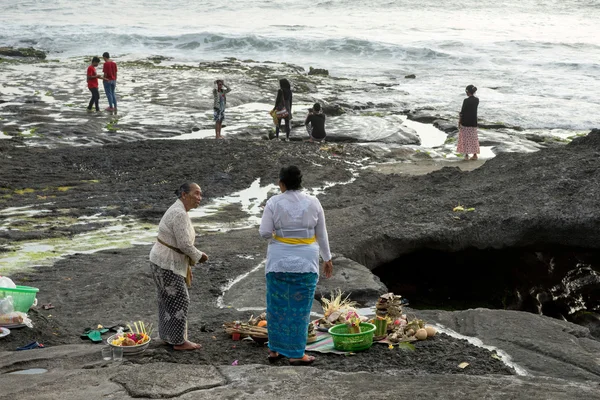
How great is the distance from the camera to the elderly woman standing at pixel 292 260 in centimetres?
701

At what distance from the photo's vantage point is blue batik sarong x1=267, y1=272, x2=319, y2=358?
7.06 meters

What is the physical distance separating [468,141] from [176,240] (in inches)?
516

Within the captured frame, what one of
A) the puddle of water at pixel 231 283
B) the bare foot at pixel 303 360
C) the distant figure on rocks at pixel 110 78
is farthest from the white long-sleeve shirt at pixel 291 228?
the distant figure on rocks at pixel 110 78

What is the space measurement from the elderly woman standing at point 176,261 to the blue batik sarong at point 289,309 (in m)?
0.75

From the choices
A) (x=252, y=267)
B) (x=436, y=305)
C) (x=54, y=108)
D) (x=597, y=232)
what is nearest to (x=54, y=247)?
(x=252, y=267)

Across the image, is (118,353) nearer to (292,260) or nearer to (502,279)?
(292,260)

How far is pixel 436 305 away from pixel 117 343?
5.79 m

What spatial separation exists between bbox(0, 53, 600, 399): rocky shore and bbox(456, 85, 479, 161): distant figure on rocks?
0.37 meters

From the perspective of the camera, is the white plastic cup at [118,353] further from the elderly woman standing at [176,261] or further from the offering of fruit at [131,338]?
the elderly woman standing at [176,261]

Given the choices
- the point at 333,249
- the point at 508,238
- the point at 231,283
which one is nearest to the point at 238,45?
the point at 333,249

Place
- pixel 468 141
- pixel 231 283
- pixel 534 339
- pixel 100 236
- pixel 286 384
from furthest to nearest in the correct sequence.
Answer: pixel 468 141, pixel 100 236, pixel 231 283, pixel 534 339, pixel 286 384

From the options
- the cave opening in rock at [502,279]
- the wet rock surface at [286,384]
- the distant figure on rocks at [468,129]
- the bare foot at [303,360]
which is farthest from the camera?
the distant figure on rocks at [468,129]

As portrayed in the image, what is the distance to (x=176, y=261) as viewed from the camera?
7336 millimetres

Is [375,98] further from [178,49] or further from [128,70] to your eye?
[178,49]
